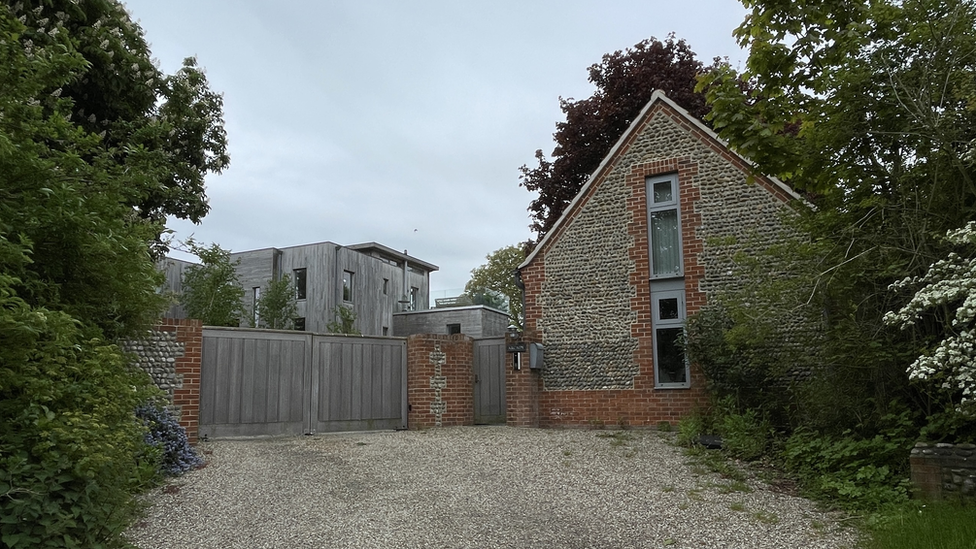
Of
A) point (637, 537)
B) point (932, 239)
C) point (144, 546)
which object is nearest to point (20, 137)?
point (144, 546)

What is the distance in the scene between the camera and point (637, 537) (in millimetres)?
5312

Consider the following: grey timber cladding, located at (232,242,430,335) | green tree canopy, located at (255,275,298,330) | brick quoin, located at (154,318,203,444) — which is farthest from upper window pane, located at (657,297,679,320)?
green tree canopy, located at (255,275,298,330)

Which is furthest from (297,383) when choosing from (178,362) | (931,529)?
(931,529)

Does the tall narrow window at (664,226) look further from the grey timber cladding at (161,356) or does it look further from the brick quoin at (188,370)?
the grey timber cladding at (161,356)

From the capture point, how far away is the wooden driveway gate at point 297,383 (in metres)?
10.0

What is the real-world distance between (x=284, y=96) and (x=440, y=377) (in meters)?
5.81

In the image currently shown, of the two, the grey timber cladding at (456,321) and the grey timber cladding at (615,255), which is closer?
the grey timber cladding at (615,255)

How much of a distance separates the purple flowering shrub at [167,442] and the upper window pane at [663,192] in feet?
29.9

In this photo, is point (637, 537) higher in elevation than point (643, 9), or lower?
lower

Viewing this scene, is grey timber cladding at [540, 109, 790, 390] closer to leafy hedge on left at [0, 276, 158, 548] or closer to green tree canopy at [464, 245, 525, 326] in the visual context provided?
leafy hedge on left at [0, 276, 158, 548]

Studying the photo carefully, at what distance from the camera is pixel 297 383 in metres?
10.9

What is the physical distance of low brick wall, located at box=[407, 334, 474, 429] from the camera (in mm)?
12273

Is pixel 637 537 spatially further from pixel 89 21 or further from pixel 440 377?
pixel 89 21

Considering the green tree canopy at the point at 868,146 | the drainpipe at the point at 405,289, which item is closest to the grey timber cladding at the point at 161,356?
the green tree canopy at the point at 868,146
